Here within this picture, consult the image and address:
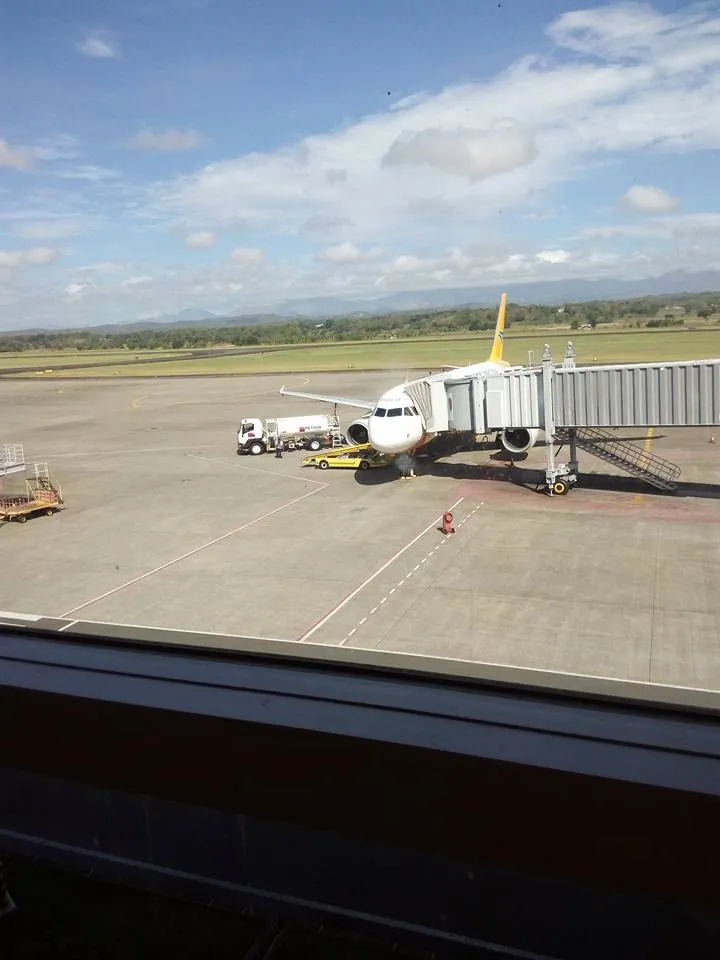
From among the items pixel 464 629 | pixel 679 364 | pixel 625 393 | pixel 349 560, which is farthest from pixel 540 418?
pixel 464 629

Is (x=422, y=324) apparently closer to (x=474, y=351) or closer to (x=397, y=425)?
(x=397, y=425)

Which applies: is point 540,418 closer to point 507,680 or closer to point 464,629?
point 464,629

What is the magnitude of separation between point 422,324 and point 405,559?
43.2 ft

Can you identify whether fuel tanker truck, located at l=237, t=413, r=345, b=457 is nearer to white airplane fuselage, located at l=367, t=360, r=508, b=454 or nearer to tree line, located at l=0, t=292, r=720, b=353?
tree line, located at l=0, t=292, r=720, b=353

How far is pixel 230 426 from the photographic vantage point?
126 feet

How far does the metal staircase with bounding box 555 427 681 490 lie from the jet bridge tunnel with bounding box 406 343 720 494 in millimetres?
Result: 29

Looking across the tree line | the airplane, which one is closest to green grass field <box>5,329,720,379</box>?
the tree line

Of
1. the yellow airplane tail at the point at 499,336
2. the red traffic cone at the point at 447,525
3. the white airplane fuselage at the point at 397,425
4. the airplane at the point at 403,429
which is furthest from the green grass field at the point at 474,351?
the red traffic cone at the point at 447,525

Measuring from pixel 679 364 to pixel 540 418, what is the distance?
4.12 meters

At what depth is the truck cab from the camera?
1176 inches

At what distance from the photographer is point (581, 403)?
20031 mm

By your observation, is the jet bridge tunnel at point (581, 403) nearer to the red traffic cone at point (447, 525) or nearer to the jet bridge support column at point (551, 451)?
the jet bridge support column at point (551, 451)

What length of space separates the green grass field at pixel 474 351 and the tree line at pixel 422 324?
115cm

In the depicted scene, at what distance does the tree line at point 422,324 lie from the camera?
11.8 metres
